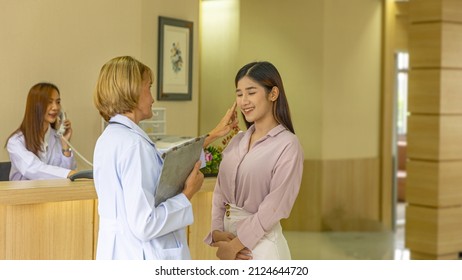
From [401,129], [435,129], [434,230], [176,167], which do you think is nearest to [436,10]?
[435,129]

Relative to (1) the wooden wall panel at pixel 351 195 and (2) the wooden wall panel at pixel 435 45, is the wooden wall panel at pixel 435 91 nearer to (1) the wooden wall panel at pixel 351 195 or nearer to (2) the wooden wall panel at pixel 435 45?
(2) the wooden wall panel at pixel 435 45

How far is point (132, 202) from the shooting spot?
7.72 ft

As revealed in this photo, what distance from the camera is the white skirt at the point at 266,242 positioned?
8.75 ft

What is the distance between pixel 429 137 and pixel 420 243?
865mm

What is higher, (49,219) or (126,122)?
(126,122)

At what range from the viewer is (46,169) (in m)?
4.28

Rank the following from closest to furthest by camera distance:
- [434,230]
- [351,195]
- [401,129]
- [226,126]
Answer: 1. [226,126]
2. [434,230]
3. [351,195]
4. [401,129]

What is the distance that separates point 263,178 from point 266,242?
22cm

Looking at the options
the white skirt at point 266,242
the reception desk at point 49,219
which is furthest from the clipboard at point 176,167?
the reception desk at point 49,219

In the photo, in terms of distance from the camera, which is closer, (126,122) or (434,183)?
(126,122)

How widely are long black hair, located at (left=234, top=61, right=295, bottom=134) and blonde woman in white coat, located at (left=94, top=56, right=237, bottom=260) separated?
357mm

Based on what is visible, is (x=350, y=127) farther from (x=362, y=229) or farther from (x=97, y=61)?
(x=97, y=61)

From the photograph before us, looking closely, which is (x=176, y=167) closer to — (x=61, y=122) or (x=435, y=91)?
(x=61, y=122)

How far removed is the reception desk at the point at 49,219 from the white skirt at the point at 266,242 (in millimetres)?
922
